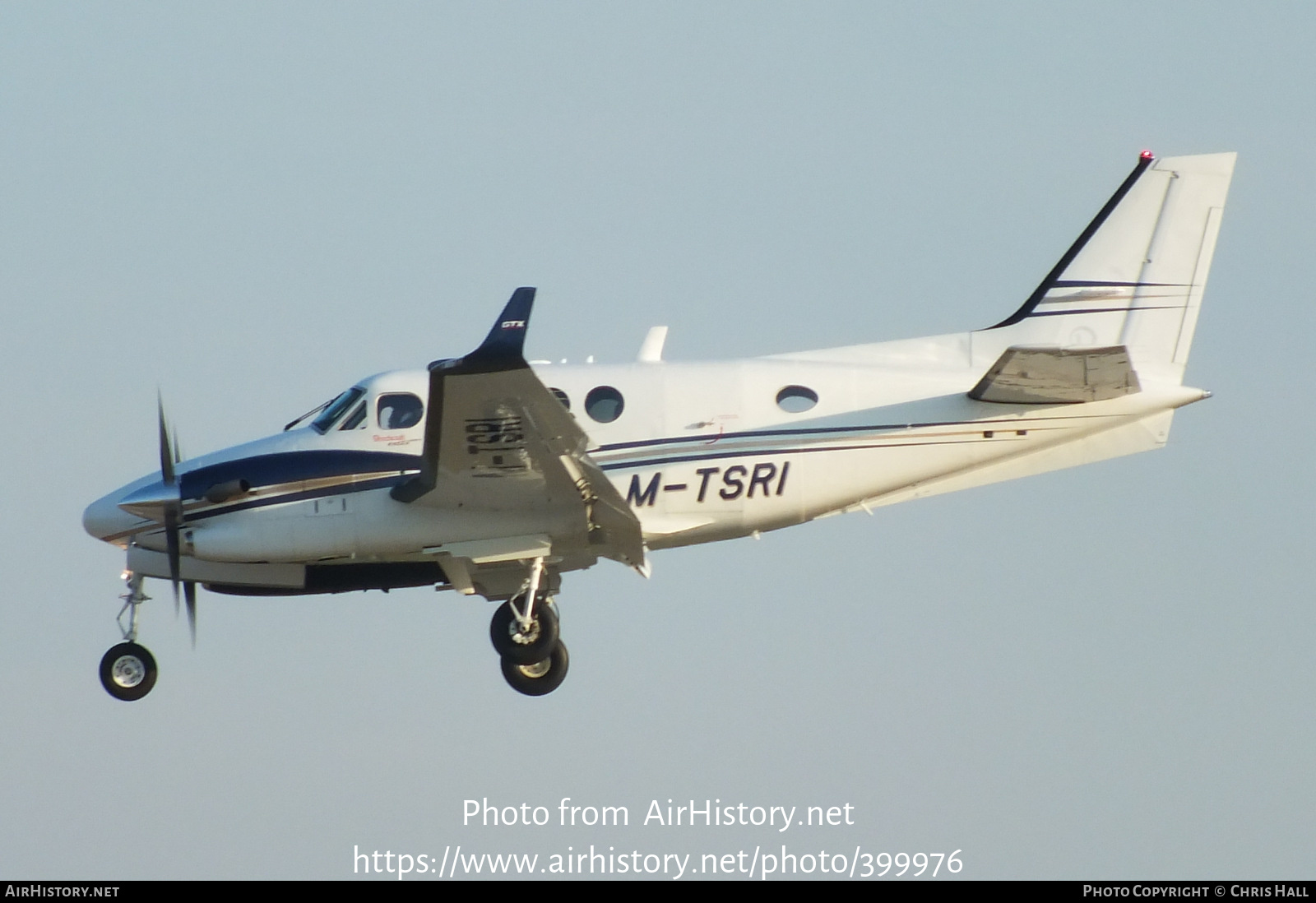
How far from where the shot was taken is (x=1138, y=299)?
69.3 feet

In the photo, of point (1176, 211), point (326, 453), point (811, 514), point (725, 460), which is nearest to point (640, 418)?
point (725, 460)

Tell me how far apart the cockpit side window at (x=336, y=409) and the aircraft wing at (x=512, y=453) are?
54.3 inches

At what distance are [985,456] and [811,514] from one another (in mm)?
2173

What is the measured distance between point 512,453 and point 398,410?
2349 millimetres

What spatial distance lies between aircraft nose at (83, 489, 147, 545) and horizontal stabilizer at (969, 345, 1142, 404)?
1026 centimetres

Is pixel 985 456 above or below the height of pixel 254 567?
above

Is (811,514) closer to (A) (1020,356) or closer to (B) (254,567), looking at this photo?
(A) (1020,356)

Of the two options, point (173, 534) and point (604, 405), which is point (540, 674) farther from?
point (173, 534)

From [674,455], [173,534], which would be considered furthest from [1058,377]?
[173,534]

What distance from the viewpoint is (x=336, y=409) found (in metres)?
20.7

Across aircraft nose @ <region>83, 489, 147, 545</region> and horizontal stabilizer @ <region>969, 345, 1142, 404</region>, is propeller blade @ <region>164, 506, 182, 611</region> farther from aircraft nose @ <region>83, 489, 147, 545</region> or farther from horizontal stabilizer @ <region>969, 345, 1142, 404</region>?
horizontal stabilizer @ <region>969, 345, 1142, 404</region>

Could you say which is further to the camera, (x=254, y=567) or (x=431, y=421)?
(x=254, y=567)

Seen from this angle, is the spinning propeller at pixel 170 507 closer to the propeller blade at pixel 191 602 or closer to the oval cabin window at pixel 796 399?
the propeller blade at pixel 191 602

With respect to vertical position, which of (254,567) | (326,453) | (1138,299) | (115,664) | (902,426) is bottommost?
(115,664)
